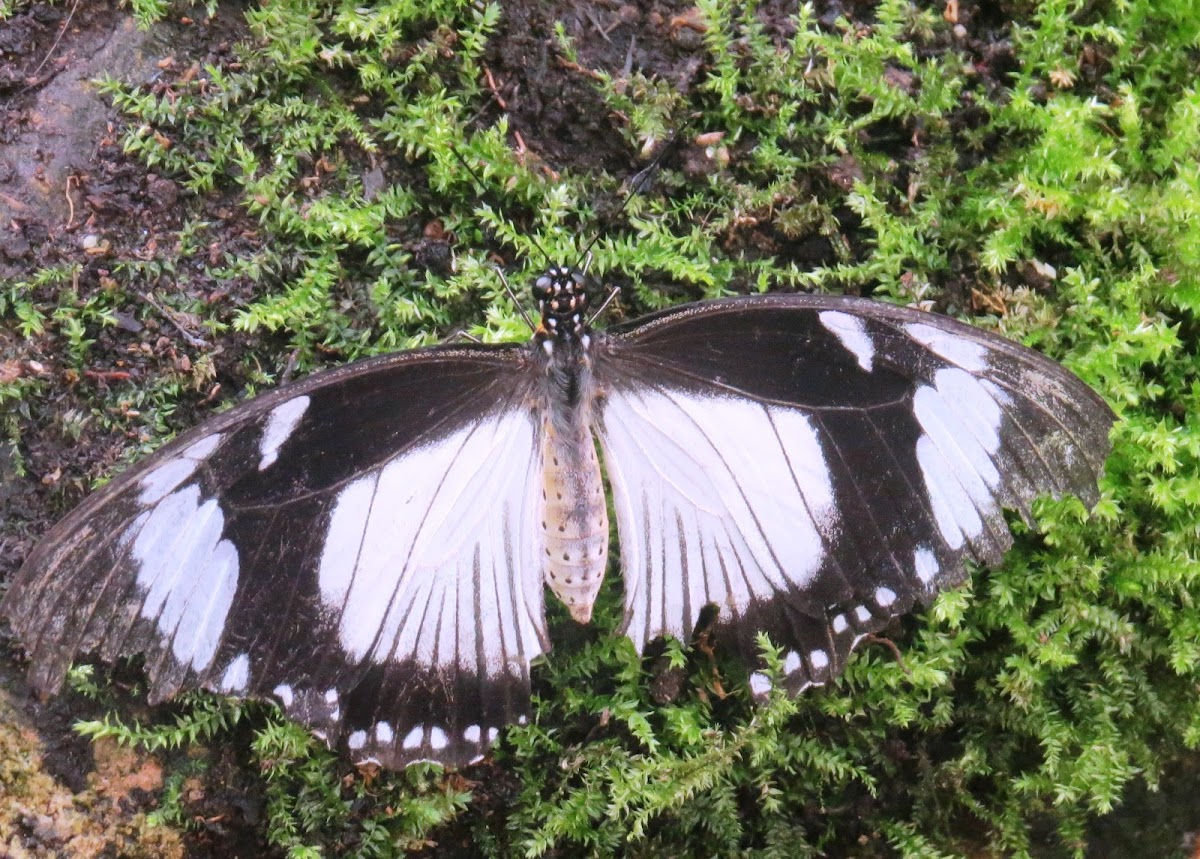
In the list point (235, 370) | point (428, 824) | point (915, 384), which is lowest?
point (428, 824)

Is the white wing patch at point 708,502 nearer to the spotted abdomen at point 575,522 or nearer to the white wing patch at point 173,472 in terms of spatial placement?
the spotted abdomen at point 575,522

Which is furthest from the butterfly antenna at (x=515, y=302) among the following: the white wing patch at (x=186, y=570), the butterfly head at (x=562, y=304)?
the white wing patch at (x=186, y=570)

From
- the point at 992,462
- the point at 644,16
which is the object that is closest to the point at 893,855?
the point at 992,462

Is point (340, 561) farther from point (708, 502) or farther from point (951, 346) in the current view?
point (951, 346)

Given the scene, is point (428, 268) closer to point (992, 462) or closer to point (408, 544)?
point (408, 544)

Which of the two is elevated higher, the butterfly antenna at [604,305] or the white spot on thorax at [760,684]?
the butterfly antenna at [604,305]
